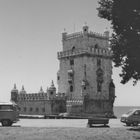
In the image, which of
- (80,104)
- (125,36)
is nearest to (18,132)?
(125,36)

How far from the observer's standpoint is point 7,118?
1426 inches

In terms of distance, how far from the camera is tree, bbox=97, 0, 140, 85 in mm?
27906

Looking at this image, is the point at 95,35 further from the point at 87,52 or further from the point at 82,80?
the point at 82,80

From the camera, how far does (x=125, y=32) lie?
28.5 meters

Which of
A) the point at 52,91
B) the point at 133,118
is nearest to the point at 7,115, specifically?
the point at 133,118

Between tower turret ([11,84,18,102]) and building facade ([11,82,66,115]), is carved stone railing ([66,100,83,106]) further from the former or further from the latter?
tower turret ([11,84,18,102])

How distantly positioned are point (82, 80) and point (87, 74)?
60.6 inches

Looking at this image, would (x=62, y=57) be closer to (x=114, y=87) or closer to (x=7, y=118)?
(x=114, y=87)

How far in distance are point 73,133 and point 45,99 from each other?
179 ft

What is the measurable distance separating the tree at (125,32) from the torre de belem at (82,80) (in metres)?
45.7

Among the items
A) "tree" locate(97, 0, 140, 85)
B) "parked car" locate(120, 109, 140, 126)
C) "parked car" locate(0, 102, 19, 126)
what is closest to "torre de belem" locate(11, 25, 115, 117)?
"parked car" locate(120, 109, 140, 126)

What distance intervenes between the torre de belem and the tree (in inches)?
1799

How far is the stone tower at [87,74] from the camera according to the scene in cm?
7696

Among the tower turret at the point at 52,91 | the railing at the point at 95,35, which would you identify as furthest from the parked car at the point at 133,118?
the tower turret at the point at 52,91
